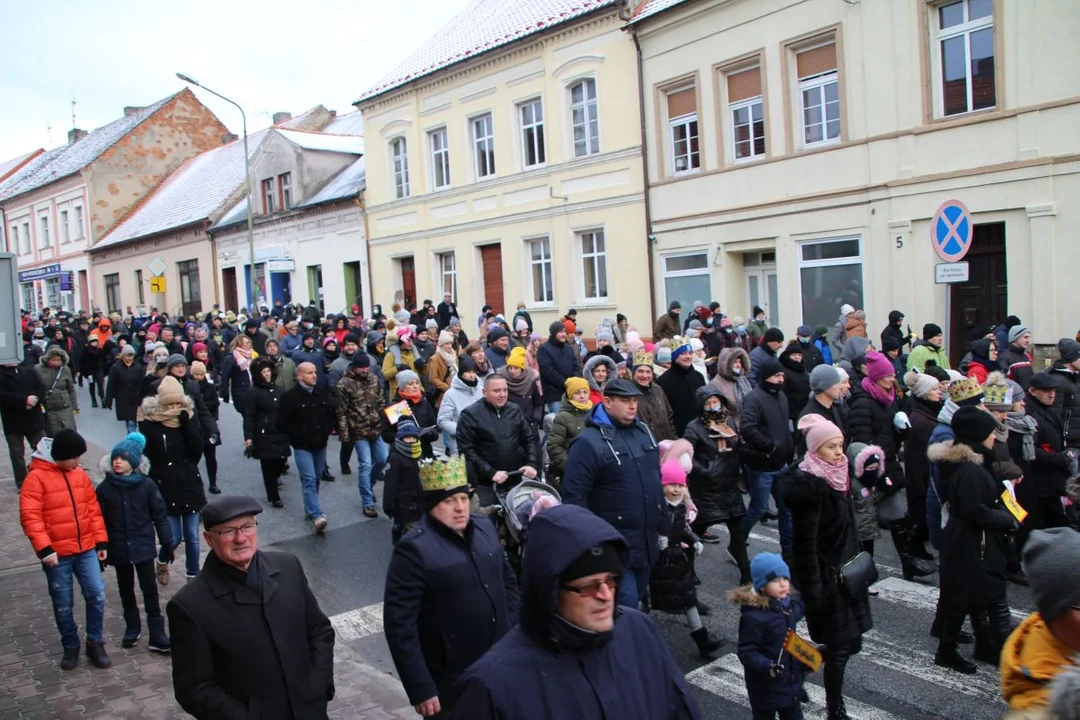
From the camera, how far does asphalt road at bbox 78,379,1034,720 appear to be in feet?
18.6

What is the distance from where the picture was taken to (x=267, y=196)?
118 feet

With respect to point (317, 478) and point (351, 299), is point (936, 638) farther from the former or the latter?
point (351, 299)

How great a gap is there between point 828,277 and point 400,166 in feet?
50.7

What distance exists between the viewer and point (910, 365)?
11742mm

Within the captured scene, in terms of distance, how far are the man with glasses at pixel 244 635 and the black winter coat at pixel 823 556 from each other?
→ 2759 mm

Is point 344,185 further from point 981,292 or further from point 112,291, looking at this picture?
point 981,292

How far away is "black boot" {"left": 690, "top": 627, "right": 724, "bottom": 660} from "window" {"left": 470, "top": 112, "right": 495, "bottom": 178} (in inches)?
818

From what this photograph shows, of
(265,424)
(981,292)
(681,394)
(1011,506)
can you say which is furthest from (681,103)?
(1011,506)

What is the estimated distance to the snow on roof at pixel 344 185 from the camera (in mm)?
31141

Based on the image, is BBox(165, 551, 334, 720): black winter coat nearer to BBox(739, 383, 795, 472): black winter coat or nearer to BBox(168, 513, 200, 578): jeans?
BBox(168, 513, 200, 578): jeans

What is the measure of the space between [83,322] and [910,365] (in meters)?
19.7

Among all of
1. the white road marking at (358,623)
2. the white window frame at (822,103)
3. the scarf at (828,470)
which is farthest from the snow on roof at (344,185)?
the scarf at (828,470)

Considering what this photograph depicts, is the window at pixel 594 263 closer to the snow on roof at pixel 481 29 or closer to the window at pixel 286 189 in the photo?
the snow on roof at pixel 481 29

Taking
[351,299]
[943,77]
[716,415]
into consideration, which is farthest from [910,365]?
[351,299]
